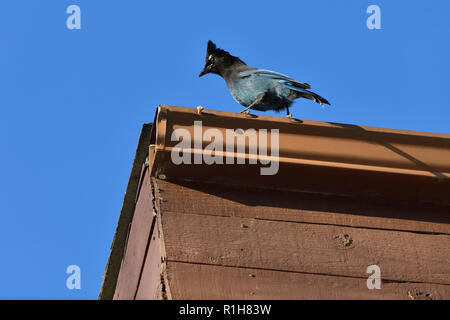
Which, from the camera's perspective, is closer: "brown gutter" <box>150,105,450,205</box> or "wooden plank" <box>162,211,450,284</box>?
"wooden plank" <box>162,211,450,284</box>

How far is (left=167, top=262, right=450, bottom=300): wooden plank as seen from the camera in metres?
2.79

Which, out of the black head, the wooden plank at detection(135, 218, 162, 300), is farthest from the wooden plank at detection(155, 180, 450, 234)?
the black head

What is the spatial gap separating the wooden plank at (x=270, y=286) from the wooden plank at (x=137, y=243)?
453 mm

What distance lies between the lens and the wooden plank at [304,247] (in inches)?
116

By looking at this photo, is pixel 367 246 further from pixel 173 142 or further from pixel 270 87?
pixel 270 87

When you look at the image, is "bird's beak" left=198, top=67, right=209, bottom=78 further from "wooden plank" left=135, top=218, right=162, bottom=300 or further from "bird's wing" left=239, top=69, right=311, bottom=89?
"wooden plank" left=135, top=218, right=162, bottom=300

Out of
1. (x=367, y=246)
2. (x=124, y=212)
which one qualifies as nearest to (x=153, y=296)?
(x=367, y=246)

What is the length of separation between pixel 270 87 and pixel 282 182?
246 cm

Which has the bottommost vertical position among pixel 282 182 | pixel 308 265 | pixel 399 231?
pixel 308 265

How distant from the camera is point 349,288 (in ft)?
9.66

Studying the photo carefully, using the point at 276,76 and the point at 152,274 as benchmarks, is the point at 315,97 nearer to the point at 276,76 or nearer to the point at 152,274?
the point at 276,76

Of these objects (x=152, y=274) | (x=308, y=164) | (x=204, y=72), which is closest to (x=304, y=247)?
(x=308, y=164)

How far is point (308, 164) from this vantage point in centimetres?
328

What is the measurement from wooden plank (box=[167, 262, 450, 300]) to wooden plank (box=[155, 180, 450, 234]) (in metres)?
0.30
